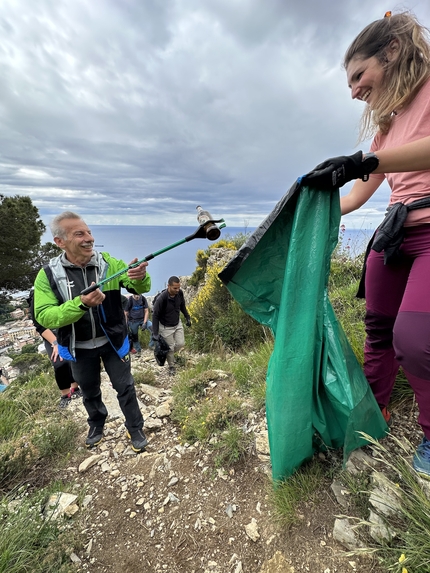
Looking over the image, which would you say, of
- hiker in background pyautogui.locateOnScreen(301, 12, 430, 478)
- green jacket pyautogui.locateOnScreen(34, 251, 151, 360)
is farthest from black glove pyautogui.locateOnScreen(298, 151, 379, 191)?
green jacket pyautogui.locateOnScreen(34, 251, 151, 360)

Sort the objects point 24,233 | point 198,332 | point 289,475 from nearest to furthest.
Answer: point 289,475 → point 198,332 → point 24,233

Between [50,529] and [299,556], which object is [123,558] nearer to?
[50,529]

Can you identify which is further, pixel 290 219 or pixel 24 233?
pixel 24 233

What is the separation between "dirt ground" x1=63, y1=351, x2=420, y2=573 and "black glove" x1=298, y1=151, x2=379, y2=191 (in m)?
1.75

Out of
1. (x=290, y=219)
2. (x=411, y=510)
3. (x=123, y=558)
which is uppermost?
(x=290, y=219)

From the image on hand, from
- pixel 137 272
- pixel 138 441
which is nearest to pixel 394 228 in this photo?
pixel 137 272

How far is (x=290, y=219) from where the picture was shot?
171cm

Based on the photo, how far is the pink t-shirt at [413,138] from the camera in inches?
53.6

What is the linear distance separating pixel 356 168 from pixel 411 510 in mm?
1695

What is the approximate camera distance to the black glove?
1.32 metres

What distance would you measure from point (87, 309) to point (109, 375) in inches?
38.5

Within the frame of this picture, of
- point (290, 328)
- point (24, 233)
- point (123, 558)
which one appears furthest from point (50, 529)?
point (24, 233)

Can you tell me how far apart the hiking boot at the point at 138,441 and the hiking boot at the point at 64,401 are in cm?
189

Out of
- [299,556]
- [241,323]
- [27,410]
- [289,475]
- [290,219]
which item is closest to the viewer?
[299,556]
